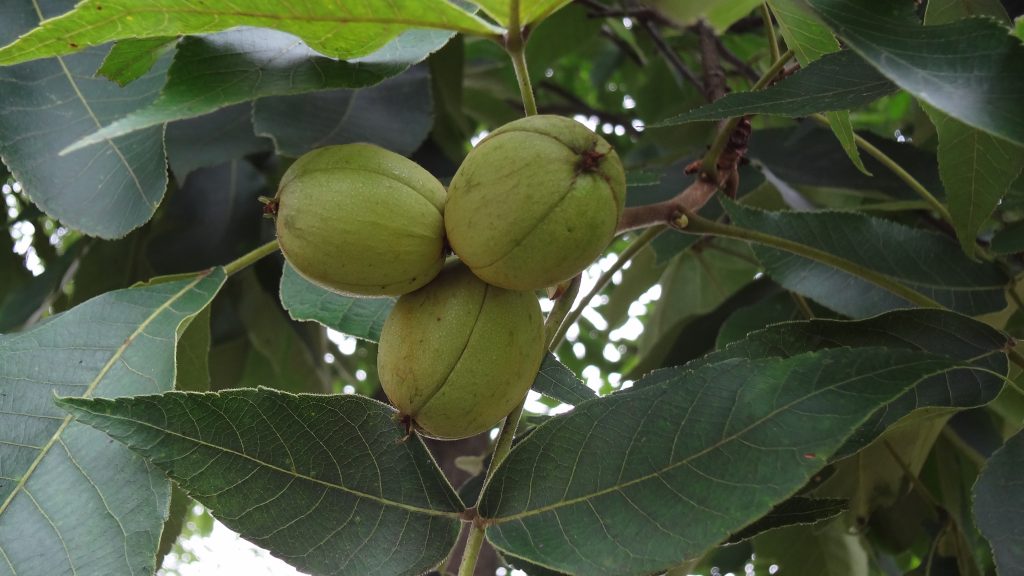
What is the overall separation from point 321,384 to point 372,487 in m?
1.45

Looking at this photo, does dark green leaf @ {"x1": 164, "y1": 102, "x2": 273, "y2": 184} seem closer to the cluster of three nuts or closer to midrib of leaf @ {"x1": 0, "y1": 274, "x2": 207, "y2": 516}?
midrib of leaf @ {"x1": 0, "y1": 274, "x2": 207, "y2": 516}

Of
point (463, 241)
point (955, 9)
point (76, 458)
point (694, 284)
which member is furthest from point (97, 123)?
point (694, 284)

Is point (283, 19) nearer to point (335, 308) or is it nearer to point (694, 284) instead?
point (335, 308)

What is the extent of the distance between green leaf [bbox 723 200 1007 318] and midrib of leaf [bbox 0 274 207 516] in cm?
78

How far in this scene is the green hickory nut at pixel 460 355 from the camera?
99 centimetres

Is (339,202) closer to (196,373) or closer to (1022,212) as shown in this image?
(196,373)

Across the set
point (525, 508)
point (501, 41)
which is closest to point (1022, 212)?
point (501, 41)

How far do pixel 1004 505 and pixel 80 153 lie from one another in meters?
1.29

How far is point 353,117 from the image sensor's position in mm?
1799

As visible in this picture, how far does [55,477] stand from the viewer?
1007 millimetres

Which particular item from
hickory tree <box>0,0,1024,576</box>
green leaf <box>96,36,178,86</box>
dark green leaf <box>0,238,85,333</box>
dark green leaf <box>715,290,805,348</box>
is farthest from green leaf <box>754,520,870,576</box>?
dark green leaf <box>0,238,85,333</box>

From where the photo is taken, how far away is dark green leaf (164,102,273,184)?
75.7 inches

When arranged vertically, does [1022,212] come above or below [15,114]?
above

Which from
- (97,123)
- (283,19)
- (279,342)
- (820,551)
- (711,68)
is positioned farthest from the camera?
(279,342)
